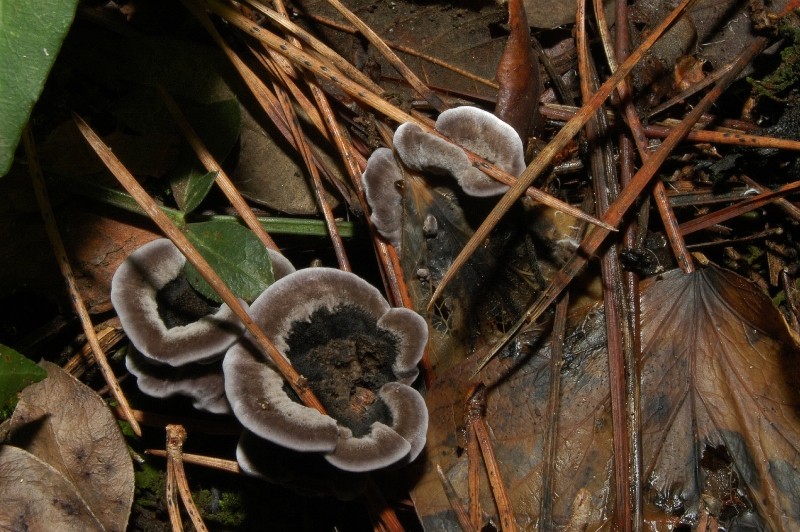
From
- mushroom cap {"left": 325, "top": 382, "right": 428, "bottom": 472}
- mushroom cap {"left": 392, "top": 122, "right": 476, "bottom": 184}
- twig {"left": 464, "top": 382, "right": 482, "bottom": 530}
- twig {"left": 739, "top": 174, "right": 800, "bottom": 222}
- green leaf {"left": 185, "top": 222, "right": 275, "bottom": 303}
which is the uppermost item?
twig {"left": 739, "top": 174, "right": 800, "bottom": 222}

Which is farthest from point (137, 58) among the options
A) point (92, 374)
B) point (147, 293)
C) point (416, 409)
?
point (416, 409)

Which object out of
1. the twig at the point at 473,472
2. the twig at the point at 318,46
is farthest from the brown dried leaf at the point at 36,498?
the twig at the point at 318,46

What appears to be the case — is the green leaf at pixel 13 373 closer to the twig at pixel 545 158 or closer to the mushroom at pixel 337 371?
the mushroom at pixel 337 371

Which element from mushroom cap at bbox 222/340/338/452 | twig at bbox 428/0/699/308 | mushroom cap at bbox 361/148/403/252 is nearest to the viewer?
mushroom cap at bbox 222/340/338/452

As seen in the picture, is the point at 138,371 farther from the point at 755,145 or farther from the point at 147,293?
the point at 755,145

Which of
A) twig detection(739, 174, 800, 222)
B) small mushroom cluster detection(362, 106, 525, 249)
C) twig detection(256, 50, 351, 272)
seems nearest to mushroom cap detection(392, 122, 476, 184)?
small mushroom cluster detection(362, 106, 525, 249)

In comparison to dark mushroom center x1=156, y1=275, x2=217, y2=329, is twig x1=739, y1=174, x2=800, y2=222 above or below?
above

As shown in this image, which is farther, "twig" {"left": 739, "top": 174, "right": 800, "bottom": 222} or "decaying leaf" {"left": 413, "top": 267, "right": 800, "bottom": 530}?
"twig" {"left": 739, "top": 174, "right": 800, "bottom": 222}

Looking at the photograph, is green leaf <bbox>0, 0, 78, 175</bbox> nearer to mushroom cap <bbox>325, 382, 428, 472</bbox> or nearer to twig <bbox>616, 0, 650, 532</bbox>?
mushroom cap <bbox>325, 382, 428, 472</bbox>
